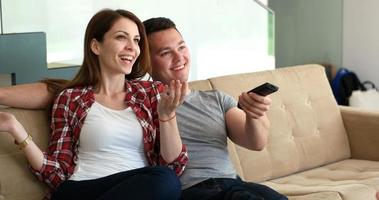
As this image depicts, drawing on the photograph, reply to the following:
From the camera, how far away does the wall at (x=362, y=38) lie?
4980 millimetres

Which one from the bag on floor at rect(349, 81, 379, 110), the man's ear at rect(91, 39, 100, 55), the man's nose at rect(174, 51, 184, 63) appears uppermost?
the man's ear at rect(91, 39, 100, 55)

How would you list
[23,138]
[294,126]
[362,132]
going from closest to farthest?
1. [23,138]
2. [294,126]
3. [362,132]

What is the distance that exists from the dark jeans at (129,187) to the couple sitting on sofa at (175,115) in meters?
0.01

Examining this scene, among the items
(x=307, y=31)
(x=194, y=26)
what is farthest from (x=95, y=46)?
(x=307, y=31)

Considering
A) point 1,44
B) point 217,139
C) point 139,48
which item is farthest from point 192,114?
point 1,44

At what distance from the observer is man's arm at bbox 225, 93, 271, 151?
1.88 m

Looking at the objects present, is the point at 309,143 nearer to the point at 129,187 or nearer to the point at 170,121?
the point at 170,121

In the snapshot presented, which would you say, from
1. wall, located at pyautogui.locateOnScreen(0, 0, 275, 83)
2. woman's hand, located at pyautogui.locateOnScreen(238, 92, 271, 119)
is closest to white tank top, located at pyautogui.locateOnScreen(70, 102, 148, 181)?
woman's hand, located at pyautogui.locateOnScreen(238, 92, 271, 119)

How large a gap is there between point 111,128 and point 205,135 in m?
0.35

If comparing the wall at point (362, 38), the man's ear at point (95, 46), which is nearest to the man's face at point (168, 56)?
the man's ear at point (95, 46)

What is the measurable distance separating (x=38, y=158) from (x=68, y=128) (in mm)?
141

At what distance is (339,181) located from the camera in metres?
2.50

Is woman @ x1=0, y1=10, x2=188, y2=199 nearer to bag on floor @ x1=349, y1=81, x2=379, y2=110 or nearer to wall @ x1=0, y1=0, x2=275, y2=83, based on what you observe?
wall @ x1=0, y1=0, x2=275, y2=83

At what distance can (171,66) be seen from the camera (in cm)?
223
